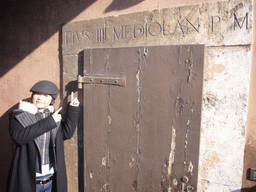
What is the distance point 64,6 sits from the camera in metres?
2.02

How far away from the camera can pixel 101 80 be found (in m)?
1.70

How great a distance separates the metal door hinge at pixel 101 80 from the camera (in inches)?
64.2

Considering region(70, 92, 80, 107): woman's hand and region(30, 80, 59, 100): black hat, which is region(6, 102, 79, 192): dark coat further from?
region(30, 80, 59, 100): black hat

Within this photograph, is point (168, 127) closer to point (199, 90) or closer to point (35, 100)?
point (199, 90)

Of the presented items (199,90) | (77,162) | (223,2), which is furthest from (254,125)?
(77,162)

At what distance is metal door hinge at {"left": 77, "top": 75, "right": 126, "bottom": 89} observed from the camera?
5.35 feet

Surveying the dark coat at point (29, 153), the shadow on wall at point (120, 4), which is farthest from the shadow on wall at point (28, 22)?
the dark coat at point (29, 153)

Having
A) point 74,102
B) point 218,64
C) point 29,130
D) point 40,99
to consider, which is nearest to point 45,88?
point 40,99

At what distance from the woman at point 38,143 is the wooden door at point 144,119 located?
0.26 metres

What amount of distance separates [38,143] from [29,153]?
113 mm

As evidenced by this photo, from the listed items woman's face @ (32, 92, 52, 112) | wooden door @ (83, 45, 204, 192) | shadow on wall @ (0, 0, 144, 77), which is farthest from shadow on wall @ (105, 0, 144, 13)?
woman's face @ (32, 92, 52, 112)

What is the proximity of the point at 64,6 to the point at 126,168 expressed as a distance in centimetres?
180

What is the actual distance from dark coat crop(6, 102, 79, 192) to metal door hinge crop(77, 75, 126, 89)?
0.28m

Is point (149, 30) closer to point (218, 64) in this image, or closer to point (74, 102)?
point (218, 64)
